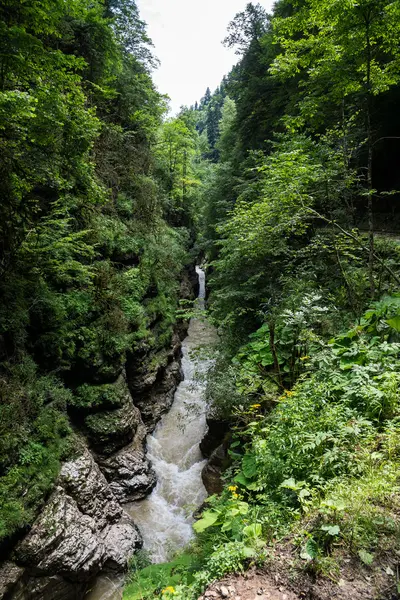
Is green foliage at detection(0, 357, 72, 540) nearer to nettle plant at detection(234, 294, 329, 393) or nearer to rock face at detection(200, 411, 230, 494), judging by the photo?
rock face at detection(200, 411, 230, 494)

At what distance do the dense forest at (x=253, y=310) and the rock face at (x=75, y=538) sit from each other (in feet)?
1.22

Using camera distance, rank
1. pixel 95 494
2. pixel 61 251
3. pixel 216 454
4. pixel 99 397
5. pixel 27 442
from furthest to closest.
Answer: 1. pixel 99 397
2. pixel 61 251
3. pixel 216 454
4. pixel 95 494
5. pixel 27 442

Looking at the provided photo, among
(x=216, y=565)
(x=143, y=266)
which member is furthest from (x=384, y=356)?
(x=143, y=266)

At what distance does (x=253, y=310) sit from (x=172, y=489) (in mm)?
6025

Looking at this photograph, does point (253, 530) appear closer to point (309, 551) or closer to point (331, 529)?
point (309, 551)

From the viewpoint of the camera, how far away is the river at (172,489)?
7223mm

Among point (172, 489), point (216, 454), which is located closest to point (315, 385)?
point (216, 454)

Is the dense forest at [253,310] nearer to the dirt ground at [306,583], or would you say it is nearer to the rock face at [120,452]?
the dirt ground at [306,583]

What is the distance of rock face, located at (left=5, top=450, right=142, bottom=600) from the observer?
17.8 ft

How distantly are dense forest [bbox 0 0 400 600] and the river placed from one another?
2.54ft

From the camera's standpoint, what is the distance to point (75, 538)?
6.14 m

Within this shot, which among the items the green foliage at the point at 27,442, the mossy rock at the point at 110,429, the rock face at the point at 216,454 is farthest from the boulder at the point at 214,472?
the green foliage at the point at 27,442

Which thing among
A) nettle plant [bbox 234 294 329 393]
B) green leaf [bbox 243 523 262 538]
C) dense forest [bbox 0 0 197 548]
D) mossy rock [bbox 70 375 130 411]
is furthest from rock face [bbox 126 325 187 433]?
green leaf [bbox 243 523 262 538]

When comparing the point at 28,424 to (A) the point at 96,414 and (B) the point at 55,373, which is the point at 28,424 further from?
(A) the point at 96,414
